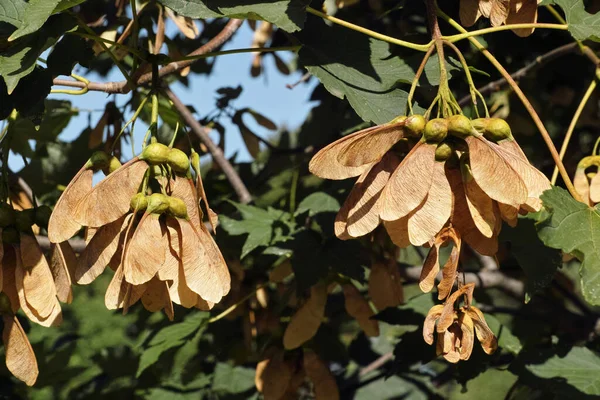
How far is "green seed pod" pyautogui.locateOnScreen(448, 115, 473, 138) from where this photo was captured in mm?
911

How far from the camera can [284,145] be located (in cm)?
273

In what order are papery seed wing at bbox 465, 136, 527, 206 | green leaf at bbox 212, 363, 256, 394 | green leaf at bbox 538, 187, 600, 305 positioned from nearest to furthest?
papery seed wing at bbox 465, 136, 527, 206, green leaf at bbox 538, 187, 600, 305, green leaf at bbox 212, 363, 256, 394

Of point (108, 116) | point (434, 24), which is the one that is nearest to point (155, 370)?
point (108, 116)

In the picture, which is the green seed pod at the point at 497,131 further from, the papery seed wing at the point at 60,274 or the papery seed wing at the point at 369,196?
the papery seed wing at the point at 60,274

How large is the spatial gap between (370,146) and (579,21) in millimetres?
526

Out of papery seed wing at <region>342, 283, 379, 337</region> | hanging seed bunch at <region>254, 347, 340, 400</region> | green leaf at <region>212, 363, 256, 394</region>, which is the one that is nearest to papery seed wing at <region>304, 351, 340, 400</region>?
hanging seed bunch at <region>254, 347, 340, 400</region>

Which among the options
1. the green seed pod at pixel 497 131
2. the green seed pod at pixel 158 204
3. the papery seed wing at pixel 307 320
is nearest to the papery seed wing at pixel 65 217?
the green seed pod at pixel 158 204

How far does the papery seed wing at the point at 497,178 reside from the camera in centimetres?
89

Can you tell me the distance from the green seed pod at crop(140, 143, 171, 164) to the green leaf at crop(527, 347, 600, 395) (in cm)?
95

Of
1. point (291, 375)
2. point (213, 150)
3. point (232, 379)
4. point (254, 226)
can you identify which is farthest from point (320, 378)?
point (213, 150)

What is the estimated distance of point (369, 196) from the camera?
37.6 inches

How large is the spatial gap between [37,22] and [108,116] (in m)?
0.97

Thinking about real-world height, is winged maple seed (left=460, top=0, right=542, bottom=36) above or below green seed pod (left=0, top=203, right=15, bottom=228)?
below

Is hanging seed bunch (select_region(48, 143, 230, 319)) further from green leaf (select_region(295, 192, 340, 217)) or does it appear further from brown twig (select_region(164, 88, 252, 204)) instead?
brown twig (select_region(164, 88, 252, 204))
